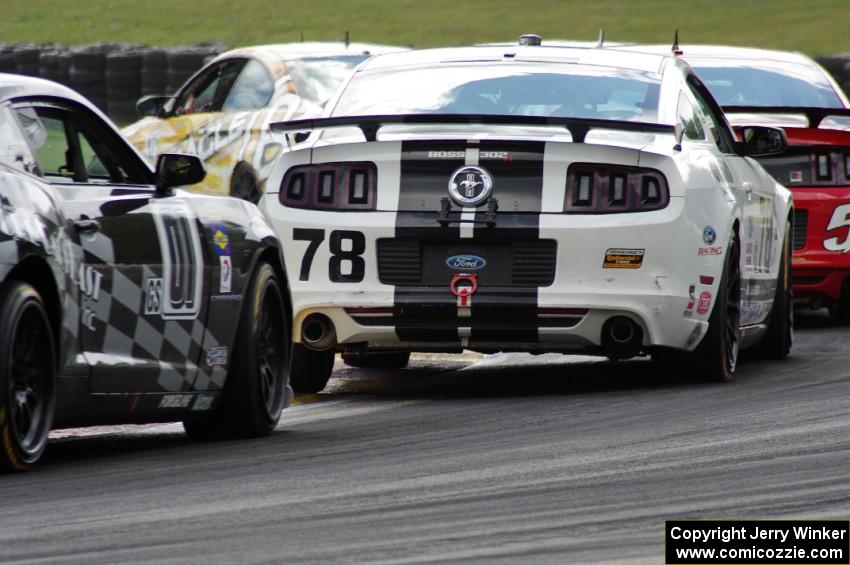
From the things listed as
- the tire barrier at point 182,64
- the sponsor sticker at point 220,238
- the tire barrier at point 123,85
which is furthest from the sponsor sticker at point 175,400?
the tire barrier at point 123,85

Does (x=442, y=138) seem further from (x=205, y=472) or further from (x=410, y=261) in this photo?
(x=205, y=472)

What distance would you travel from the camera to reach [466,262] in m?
8.66

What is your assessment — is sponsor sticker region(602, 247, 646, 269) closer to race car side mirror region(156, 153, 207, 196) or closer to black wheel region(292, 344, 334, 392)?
black wheel region(292, 344, 334, 392)

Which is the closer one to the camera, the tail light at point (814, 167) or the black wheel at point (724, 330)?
the black wheel at point (724, 330)

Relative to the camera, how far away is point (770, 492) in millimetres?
5668

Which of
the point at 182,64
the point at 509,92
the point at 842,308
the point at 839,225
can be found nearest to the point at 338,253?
the point at 509,92

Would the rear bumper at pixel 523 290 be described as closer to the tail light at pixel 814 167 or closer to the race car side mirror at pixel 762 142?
the race car side mirror at pixel 762 142

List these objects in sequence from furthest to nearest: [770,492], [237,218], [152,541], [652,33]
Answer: [652,33], [237,218], [770,492], [152,541]

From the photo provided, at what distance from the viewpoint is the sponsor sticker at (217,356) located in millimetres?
7332

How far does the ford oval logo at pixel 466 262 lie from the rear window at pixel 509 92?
86 centimetres

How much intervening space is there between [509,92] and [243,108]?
564cm

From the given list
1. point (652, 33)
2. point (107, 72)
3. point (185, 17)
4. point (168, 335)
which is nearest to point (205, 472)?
point (168, 335)

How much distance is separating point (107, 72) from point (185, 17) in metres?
24.9

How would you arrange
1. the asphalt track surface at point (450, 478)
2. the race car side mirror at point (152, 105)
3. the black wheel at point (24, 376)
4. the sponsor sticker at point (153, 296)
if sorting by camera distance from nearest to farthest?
the asphalt track surface at point (450, 478), the black wheel at point (24, 376), the sponsor sticker at point (153, 296), the race car side mirror at point (152, 105)
